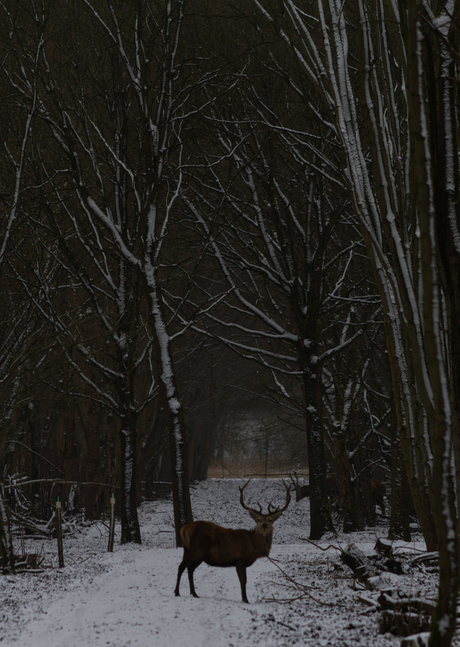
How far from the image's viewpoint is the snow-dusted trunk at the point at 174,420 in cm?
A: 1058

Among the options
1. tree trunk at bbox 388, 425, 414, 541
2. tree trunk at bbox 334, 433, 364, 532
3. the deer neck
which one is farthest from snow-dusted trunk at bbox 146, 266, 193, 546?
tree trunk at bbox 334, 433, 364, 532

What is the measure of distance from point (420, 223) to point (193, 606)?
163 inches

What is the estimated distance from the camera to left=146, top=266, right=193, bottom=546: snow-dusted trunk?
34.7ft

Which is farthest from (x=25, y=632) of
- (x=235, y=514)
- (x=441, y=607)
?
(x=235, y=514)

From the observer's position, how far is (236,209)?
13.1 m

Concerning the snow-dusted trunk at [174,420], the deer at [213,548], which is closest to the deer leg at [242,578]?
the deer at [213,548]

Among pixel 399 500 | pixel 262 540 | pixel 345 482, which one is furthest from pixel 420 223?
pixel 345 482

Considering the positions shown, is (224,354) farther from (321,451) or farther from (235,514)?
(321,451)

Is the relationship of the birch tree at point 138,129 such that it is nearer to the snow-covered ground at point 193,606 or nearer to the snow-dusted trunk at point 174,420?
the snow-dusted trunk at point 174,420

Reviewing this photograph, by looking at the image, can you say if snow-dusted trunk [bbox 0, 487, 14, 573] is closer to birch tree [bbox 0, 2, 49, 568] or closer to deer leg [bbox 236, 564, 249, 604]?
birch tree [bbox 0, 2, 49, 568]

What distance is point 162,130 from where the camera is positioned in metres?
12.0

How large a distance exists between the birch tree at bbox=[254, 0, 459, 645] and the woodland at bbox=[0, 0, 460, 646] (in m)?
0.01

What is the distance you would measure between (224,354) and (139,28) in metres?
16.4

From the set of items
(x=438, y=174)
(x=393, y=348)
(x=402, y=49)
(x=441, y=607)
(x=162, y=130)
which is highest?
(x=162, y=130)
